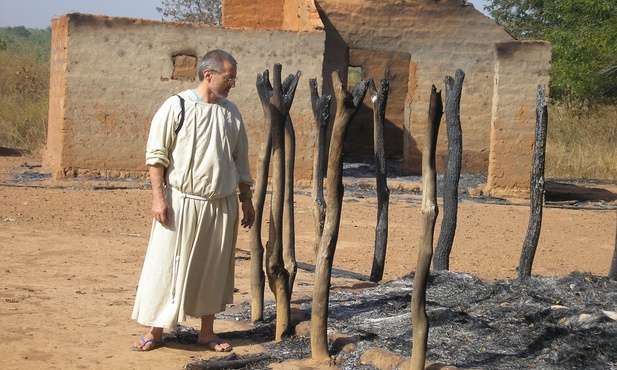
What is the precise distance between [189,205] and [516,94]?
9252mm

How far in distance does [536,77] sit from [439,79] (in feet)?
6.56

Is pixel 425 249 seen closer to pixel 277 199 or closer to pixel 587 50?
pixel 277 199

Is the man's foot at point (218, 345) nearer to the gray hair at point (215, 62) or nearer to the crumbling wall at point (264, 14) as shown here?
the gray hair at point (215, 62)

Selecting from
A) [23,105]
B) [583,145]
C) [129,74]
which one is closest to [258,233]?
[129,74]

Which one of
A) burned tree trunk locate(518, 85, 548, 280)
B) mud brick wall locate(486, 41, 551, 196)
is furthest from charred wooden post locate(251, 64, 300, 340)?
mud brick wall locate(486, 41, 551, 196)

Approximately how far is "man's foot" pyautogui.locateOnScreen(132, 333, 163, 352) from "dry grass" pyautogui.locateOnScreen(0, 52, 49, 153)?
12.9 metres

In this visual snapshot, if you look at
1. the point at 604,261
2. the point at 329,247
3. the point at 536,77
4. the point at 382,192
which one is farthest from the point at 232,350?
the point at 536,77

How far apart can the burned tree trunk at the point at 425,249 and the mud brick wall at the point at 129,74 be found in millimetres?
8530

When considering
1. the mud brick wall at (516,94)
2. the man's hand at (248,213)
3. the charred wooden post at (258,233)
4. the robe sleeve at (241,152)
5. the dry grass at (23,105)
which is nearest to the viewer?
the robe sleeve at (241,152)

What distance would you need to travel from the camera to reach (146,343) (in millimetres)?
4918

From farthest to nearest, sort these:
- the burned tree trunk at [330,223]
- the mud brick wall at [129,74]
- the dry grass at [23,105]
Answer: the dry grass at [23,105] < the mud brick wall at [129,74] < the burned tree trunk at [330,223]

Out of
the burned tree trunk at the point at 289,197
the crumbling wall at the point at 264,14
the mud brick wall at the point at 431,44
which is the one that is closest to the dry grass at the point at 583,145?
the mud brick wall at the point at 431,44

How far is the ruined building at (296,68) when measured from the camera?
12539 millimetres

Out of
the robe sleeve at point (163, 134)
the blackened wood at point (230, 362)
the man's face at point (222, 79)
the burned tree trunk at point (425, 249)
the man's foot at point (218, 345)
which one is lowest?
the blackened wood at point (230, 362)
